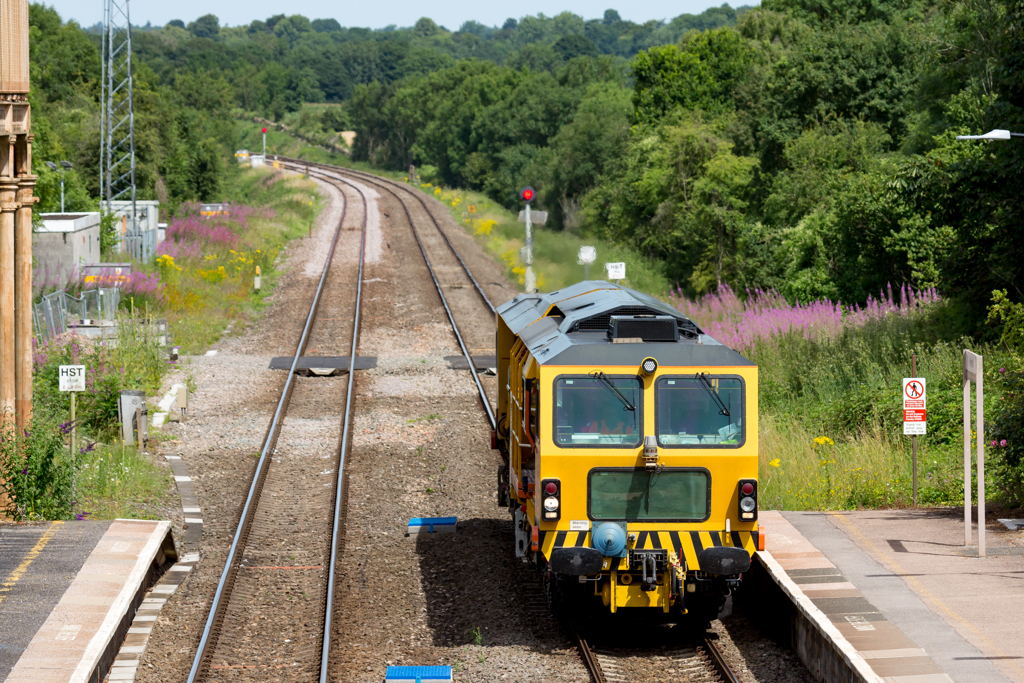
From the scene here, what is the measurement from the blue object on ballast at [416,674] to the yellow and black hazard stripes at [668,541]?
1.37 meters

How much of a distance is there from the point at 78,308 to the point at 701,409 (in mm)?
20125

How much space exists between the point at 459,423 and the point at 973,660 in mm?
11900

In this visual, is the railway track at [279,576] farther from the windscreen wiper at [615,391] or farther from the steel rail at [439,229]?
the steel rail at [439,229]

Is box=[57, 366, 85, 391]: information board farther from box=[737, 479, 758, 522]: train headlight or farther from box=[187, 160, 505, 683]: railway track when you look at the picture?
box=[737, 479, 758, 522]: train headlight

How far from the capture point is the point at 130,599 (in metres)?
10.2

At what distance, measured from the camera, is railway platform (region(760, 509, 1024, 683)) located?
833 cm

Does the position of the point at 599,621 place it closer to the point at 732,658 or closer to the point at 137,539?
the point at 732,658

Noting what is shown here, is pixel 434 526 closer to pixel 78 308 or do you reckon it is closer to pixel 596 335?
pixel 596 335

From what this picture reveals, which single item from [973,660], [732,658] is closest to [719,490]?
[732,658]

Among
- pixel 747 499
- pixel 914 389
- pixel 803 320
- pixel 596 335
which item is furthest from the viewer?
pixel 803 320

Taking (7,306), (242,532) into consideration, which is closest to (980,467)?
(242,532)

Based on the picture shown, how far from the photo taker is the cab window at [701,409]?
974cm

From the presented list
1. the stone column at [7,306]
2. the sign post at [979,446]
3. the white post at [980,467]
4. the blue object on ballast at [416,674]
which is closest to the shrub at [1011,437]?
the sign post at [979,446]

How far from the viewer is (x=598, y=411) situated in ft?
32.0
